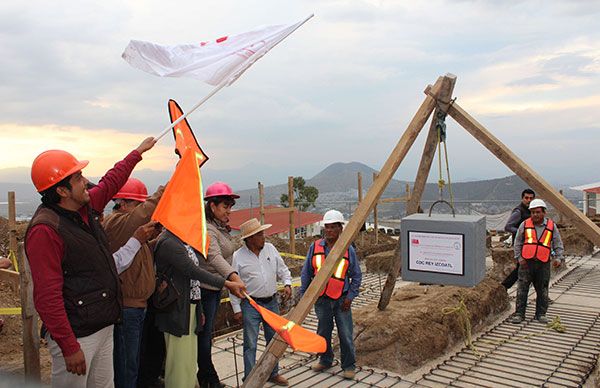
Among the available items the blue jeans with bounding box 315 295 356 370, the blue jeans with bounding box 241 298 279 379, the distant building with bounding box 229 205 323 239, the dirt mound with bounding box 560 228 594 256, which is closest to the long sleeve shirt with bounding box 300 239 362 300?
the blue jeans with bounding box 315 295 356 370

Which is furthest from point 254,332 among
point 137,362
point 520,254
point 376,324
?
point 520,254

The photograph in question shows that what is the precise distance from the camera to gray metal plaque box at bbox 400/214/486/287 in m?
4.22

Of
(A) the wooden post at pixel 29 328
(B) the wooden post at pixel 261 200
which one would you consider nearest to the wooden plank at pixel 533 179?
(A) the wooden post at pixel 29 328

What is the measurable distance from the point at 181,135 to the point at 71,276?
1345mm

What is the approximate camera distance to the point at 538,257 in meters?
6.43

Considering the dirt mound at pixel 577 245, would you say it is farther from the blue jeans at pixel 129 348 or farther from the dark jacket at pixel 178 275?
the blue jeans at pixel 129 348

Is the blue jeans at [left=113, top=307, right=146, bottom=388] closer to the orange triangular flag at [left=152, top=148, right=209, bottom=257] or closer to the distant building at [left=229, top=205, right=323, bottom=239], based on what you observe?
the orange triangular flag at [left=152, top=148, right=209, bottom=257]

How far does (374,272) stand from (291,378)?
597 centimetres

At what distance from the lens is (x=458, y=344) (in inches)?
222

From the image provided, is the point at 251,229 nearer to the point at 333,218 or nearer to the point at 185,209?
the point at 333,218

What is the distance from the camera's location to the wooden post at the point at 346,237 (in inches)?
147

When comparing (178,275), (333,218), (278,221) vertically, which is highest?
(333,218)

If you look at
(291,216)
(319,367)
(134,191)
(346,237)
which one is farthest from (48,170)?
(291,216)

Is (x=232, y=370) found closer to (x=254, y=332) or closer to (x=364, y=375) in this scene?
(x=254, y=332)
